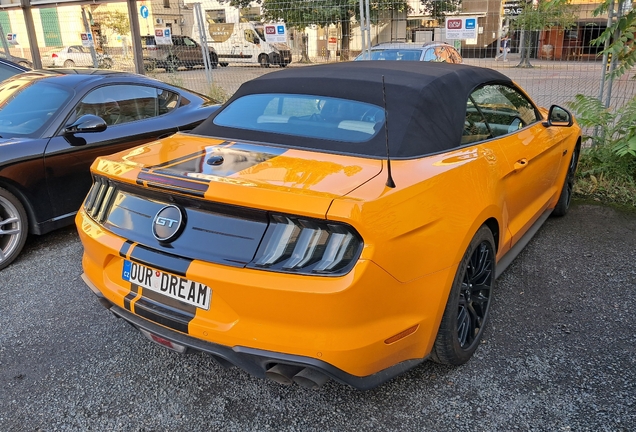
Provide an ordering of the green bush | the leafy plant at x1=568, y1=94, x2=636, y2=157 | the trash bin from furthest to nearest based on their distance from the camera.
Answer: the trash bin
the leafy plant at x1=568, y1=94, x2=636, y2=157
the green bush

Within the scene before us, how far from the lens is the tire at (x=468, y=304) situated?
2.43 metres

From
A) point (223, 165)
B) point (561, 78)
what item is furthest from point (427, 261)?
point (561, 78)

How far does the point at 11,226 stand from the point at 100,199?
2.01 meters

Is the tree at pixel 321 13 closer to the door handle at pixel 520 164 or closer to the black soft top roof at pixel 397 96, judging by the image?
the black soft top roof at pixel 397 96

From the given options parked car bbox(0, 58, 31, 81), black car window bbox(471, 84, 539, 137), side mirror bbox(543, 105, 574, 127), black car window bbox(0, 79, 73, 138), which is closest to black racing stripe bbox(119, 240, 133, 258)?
black car window bbox(471, 84, 539, 137)

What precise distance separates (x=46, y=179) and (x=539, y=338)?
3.86 metres

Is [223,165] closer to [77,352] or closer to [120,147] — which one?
[77,352]

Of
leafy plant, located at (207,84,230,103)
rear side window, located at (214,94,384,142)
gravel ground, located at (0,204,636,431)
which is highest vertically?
rear side window, located at (214,94,384,142)

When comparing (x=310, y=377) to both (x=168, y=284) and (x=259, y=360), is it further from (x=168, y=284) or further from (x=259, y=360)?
(x=168, y=284)

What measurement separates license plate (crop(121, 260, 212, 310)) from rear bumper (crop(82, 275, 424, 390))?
6.5 inches

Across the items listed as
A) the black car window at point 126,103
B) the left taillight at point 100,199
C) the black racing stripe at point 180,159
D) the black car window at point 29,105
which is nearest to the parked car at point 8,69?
the black car window at point 29,105

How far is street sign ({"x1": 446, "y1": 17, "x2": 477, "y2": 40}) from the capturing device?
7824mm

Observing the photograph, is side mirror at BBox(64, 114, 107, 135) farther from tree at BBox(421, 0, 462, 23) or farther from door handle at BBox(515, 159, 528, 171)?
tree at BBox(421, 0, 462, 23)

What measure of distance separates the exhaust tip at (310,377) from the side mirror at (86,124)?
303 centimetres
